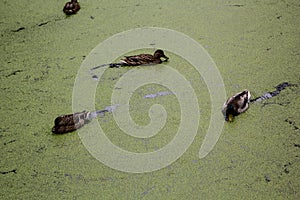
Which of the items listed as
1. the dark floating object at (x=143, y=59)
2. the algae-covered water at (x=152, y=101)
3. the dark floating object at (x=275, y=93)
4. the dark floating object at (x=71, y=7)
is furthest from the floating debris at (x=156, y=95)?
the dark floating object at (x=71, y=7)

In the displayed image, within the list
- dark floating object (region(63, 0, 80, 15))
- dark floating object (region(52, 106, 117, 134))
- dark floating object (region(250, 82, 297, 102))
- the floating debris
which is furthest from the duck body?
dark floating object (region(63, 0, 80, 15))

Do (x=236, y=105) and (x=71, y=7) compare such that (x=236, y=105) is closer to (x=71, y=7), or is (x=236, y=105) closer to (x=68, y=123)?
(x=68, y=123)

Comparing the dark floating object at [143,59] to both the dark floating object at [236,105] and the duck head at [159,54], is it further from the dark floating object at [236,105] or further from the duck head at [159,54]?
the dark floating object at [236,105]

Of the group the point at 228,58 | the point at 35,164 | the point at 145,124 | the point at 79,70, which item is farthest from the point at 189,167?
the point at 79,70


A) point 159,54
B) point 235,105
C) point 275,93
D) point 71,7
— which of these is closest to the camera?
point 235,105

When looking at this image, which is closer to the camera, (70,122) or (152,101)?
(70,122)

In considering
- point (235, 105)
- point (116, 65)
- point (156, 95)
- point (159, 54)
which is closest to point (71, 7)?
point (116, 65)
